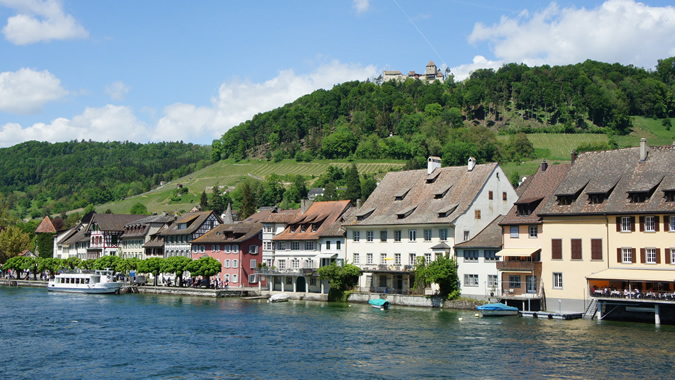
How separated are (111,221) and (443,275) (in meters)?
86.1

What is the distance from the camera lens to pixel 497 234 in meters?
70.6

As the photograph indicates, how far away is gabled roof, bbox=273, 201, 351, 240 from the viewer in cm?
8775

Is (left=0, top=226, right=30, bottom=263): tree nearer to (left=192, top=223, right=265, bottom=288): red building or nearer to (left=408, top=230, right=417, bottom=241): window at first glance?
(left=192, top=223, right=265, bottom=288): red building

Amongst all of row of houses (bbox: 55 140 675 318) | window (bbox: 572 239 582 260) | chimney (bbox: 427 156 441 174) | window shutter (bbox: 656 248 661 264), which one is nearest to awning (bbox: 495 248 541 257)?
row of houses (bbox: 55 140 675 318)

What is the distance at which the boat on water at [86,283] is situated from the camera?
10075 centimetres

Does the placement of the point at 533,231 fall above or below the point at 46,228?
below

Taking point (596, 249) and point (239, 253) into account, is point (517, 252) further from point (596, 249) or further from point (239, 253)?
point (239, 253)

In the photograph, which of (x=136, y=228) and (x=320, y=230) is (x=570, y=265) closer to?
(x=320, y=230)

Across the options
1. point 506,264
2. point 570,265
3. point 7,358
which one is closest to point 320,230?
point 506,264

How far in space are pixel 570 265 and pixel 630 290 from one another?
19.7 ft

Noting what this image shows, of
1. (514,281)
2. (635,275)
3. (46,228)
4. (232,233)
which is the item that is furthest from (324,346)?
(46,228)

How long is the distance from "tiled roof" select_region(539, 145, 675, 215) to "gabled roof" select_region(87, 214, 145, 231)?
93.4m

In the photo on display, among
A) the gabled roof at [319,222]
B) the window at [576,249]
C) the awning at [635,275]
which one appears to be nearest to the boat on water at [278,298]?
the gabled roof at [319,222]

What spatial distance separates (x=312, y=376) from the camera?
125 ft
